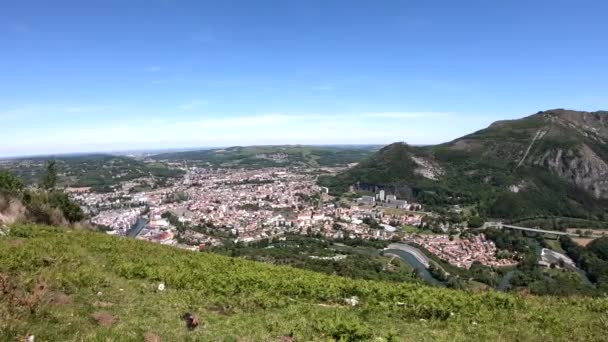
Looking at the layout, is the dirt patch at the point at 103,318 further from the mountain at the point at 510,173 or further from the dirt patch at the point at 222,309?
the mountain at the point at 510,173

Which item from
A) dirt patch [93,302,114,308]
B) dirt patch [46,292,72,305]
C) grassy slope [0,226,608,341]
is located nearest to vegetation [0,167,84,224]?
grassy slope [0,226,608,341]

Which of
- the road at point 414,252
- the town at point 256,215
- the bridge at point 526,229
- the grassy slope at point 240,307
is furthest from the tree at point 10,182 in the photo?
the bridge at point 526,229

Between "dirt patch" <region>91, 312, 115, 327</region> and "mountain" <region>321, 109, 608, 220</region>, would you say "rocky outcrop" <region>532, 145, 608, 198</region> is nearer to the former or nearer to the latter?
"mountain" <region>321, 109, 608, 220</region>

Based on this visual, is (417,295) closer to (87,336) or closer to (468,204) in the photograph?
(87,336)

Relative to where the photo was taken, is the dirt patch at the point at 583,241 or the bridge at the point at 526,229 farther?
the bridge at the point at 526,229

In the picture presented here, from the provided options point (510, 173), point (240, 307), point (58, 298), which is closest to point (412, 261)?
point (240, 307)

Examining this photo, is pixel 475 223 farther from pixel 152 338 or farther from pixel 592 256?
pixel 152 338

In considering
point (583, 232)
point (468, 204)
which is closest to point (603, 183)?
point (468, 204)
